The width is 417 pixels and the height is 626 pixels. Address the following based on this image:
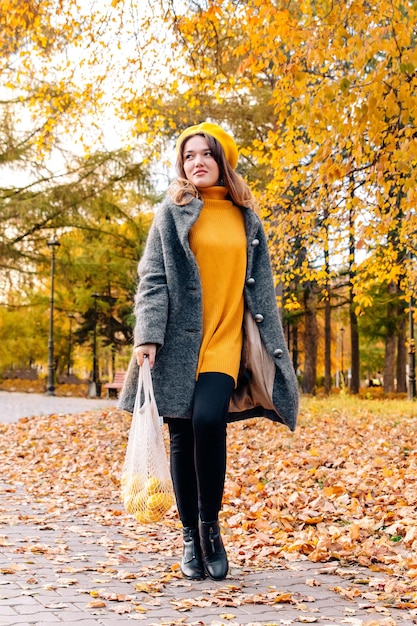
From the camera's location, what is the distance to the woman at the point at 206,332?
12.0 feet

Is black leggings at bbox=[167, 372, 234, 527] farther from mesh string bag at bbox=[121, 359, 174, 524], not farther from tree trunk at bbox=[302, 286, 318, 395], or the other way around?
tree trunk at bbox=[302, 286, 318, 395]

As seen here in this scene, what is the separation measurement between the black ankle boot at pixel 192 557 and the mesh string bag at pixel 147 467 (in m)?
0.27

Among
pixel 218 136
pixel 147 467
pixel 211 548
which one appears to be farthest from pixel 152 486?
pixel 218 136

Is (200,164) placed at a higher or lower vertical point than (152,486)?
higher

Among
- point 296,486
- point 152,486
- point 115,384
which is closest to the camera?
point 152,486

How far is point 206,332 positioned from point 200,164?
852mm

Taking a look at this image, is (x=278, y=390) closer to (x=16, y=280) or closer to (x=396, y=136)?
(x=396, y=136)

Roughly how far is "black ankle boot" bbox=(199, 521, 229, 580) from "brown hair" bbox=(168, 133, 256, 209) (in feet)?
5.18

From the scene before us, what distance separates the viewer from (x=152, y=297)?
3686mm

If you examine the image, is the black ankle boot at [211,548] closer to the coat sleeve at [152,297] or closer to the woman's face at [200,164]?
the coat sleeve at [152,297]

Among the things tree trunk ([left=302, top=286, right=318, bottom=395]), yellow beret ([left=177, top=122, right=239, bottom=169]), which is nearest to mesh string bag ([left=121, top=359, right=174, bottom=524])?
yellow beret ([left=177, top=122, right=239, bottom=169])

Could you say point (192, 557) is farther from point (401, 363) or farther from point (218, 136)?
point (401, 363)

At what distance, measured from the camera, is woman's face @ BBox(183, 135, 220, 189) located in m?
3.90

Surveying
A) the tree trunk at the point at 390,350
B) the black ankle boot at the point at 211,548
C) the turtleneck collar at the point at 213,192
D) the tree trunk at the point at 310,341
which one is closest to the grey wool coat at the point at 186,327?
the turtleneck collar at the point at 213,192
